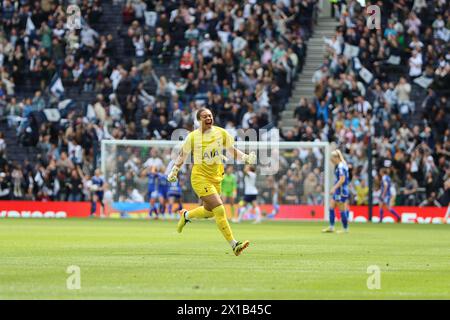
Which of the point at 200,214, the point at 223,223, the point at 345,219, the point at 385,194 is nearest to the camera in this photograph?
the point at 223,223

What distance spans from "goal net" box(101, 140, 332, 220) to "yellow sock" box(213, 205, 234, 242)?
2001cm

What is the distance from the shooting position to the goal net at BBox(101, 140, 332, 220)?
42.1m

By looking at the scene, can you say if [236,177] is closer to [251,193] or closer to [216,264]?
[251,193]

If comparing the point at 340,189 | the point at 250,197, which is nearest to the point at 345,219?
the point at 340,189

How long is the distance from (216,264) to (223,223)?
83.0 inches

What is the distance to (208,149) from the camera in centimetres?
2100

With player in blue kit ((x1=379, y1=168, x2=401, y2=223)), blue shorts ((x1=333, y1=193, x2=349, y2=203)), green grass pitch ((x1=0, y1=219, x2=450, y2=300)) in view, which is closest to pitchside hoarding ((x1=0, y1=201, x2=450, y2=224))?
player in blue kit ((x1=379, y1=168, x2=401, y2=223))

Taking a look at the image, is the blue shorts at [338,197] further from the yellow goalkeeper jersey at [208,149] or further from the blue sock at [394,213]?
the yellow goalkeeper jersey at [208,149]

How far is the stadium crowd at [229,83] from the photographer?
42.2 m

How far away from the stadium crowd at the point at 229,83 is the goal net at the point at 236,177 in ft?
0.32

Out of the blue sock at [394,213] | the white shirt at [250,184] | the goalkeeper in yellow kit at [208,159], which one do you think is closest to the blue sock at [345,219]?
the white shirt at [250,184]

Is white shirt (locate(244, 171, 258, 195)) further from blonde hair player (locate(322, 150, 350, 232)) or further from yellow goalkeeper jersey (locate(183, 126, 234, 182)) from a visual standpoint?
yellow goalkeeper jersey (locate(183, 126, 234, 182))

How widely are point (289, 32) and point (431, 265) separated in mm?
28175

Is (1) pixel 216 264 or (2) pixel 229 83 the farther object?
(2) pixel 229 83
